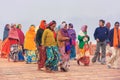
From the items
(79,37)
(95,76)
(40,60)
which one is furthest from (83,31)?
(95,76)

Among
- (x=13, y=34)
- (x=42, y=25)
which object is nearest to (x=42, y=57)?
(x=42, y=25)

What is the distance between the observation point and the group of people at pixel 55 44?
14.6 metres

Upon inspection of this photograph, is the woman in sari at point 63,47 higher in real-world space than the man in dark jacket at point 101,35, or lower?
lower

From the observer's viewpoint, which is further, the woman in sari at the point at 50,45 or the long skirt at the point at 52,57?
the long skirt at the point at 52,57

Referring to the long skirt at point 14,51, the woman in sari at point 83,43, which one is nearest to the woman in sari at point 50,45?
the woman in sari at point 83,43

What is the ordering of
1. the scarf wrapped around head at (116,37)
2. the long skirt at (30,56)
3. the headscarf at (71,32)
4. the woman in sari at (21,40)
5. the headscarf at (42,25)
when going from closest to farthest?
the headscarf at (42,25)
the scarf wrapped around head at (116,37)
the long skirt at (30,56)
the headscarf at (71,32)
the woman in sari at (21,40)

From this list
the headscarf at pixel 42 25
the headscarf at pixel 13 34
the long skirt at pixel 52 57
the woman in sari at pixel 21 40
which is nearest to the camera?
the long skirt at pixel 52 57

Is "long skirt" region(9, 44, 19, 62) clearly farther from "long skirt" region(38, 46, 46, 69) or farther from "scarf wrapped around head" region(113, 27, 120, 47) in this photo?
"scarf wrapped around head" region(113, 27, 120, 47)

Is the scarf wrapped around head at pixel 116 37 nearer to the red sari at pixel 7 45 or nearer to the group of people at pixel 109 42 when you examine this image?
the group of people at pixel 109 42

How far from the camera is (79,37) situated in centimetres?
1817

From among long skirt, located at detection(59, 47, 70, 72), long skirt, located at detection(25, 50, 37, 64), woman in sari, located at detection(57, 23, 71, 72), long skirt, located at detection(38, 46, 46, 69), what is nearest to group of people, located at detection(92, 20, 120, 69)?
woman in sari, located at detection(57, 23, 71, 72)

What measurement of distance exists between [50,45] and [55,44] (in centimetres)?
20

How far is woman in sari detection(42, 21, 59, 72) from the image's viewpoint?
1442 centimetres

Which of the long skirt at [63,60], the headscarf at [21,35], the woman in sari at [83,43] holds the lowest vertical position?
the long skirt at [63,60]
